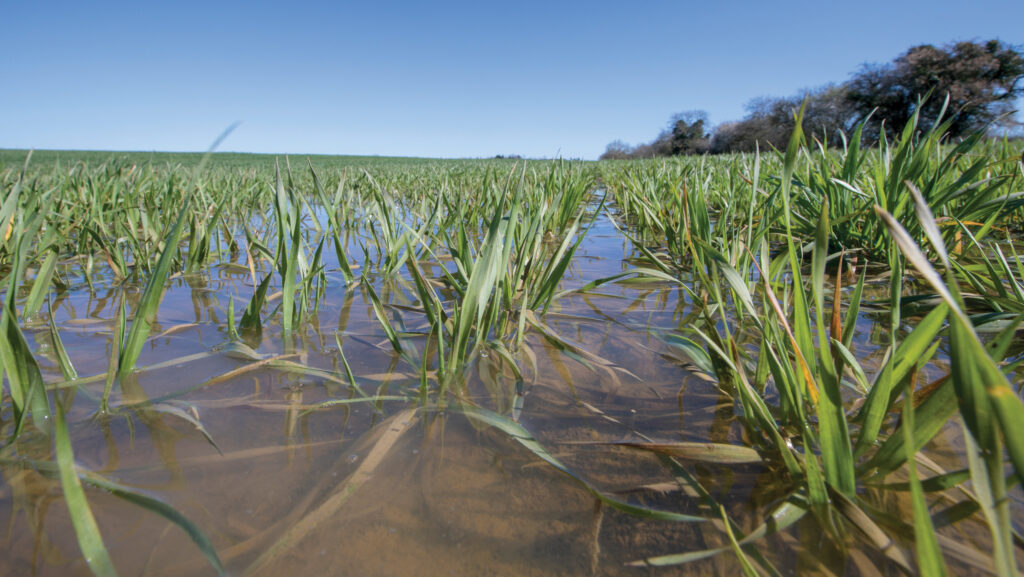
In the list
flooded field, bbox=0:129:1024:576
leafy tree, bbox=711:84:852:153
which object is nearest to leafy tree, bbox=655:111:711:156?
leafy tree, bbox=711:84:852:153

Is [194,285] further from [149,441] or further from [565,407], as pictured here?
[565,407]

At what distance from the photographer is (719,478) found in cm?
65

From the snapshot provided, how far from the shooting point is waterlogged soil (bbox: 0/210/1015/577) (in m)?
0.53

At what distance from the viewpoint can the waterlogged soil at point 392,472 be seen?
534 millimetres

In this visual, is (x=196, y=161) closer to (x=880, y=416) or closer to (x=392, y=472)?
(x=392, y=472)

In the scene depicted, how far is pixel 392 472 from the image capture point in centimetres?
66

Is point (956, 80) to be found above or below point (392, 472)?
above

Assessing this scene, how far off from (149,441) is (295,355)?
0.33m

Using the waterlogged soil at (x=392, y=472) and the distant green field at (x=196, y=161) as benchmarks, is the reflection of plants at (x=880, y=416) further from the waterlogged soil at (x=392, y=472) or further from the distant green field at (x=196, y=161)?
the distant green field at (x=196, y=161)

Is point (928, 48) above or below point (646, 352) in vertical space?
above

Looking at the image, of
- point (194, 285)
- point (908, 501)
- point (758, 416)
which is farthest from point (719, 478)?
point (194, 285)

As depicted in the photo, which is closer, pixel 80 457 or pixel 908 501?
pixel 908 501

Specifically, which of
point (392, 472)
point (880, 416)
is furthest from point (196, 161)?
point (880, 416)

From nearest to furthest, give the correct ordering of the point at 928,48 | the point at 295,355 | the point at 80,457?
the point at 80,457 < the point at 295,355 < the point at 928,48
